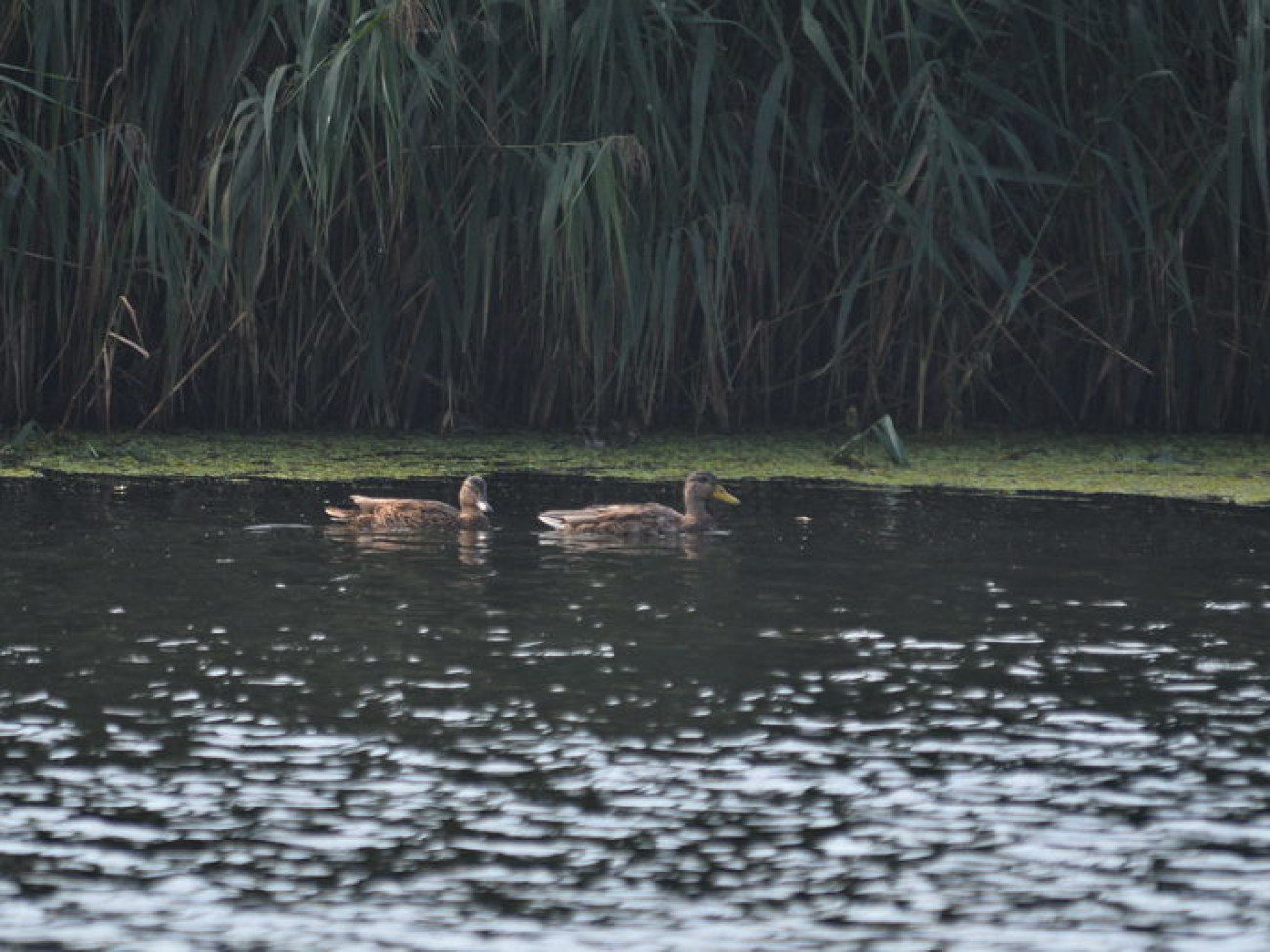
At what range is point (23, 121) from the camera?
40.6ft

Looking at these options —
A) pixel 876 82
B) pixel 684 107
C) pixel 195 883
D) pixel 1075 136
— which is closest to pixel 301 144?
pixel 684 107

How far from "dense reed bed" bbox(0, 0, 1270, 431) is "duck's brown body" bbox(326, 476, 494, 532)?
1.82 metres

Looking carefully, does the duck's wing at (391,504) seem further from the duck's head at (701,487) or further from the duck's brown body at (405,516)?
the duck's head at (701,487)

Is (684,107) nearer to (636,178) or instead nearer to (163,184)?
(636,178)

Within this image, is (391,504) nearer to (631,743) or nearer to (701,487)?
(701,487)

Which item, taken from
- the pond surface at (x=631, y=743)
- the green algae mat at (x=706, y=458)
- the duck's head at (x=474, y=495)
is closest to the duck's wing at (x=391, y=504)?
the duck's head at (x=474, y=495)

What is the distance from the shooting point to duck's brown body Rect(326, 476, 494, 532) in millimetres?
9930

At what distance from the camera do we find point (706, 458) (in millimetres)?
12453

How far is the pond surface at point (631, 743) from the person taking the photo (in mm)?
4609

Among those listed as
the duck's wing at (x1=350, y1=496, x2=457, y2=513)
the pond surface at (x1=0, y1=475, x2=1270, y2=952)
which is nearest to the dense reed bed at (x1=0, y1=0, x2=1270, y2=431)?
the duck's wing at (x1=350, y1=496, x2=457, y2=513)

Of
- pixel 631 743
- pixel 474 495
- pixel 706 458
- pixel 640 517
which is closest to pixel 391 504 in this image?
pixel 474 495

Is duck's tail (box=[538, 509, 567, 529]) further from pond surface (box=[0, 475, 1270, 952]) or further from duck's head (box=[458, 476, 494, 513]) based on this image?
duck's head (box=[458, 476, 494, 513])

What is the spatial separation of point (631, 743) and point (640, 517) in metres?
4.01

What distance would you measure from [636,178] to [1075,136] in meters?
2.26
